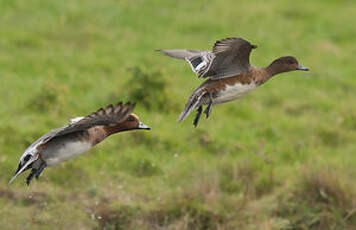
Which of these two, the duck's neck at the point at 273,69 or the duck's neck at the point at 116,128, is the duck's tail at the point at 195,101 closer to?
the duck's neck at the point at 116,128

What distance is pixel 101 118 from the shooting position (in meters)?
5.77

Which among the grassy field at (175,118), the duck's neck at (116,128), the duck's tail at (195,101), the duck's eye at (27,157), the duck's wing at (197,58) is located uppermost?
the duck's wing at (197,58)

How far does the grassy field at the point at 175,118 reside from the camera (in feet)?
25.7

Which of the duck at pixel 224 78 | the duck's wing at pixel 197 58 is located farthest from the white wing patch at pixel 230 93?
the duck's wing at pixel 197 58

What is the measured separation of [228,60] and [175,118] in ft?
11.1

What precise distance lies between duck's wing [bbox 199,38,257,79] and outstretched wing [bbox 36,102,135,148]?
0.98m

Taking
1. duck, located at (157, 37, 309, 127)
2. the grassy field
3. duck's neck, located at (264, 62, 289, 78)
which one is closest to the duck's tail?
duck, located at (157, 37, 309, 127)

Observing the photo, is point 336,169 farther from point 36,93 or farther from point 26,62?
point 26,62

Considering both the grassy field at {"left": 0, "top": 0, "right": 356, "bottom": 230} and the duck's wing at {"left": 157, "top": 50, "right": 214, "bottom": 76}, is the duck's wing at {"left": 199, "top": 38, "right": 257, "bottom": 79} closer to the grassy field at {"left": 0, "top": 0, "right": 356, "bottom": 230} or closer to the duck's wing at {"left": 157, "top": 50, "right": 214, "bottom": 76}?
the duck's wing at {"left": 157, "top": 50, "right": 214, "bottom": 76}

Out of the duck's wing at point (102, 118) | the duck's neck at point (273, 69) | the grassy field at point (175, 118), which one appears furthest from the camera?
the grassy field at point (175, 118)

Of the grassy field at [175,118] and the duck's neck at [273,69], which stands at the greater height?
the duck's neck at [273,69]

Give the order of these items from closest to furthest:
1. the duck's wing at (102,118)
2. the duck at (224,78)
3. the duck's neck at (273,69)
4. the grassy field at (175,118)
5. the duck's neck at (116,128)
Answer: the duck's wing at (102,118), the duck's neck at (116,128), the duck at (224,78), the duck's neck at (273,69), the grassy field at (175,118)

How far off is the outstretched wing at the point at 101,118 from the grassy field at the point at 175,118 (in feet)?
5.03

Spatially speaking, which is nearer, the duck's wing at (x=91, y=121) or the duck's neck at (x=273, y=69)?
the duck's wing at (x=91, y=121)
